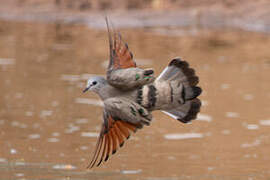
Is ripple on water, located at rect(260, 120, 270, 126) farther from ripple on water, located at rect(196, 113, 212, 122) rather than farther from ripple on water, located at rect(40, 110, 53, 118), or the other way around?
ripple on water, located at rect(40, 110, 53, 118)

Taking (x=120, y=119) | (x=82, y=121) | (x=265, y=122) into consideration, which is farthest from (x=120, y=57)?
(x=265, y=122)

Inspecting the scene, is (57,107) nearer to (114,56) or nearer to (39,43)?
(114,56)

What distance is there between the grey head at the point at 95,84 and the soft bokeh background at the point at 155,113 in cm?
159

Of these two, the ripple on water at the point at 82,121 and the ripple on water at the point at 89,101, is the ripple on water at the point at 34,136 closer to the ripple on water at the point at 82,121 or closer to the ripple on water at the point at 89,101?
the ripple on water at the point at 82,121

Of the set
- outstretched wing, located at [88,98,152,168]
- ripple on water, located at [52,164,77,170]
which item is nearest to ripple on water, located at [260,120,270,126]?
ripple on water, located at [52,164,77,170]

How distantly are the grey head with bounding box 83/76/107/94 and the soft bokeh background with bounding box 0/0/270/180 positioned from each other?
1.59m

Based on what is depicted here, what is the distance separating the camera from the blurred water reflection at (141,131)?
6.16 meters

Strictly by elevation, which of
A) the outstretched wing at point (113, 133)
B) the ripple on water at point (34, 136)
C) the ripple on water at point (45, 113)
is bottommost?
the ripple on water at point (45, 113)

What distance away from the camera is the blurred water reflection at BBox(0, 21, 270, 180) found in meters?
6.16

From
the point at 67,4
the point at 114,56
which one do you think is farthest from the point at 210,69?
the point at 67,4

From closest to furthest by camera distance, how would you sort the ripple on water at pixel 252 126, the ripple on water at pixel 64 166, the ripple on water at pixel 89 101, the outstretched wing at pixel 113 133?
the outstretched wing at pixel 113 133
the ripple on water at pixel 64 166
the ripple on water at pixel 252 126
the ripple on water at pixel 89 101

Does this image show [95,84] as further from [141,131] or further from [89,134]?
[141,131]

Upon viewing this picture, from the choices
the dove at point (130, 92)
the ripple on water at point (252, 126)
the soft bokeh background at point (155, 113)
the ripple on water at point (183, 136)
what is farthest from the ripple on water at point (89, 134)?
the dove at point (130, 92)

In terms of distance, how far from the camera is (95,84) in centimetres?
440
